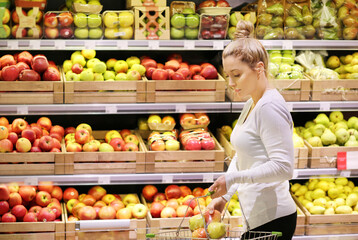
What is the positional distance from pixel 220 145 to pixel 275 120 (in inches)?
66.5

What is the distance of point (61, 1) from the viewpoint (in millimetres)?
3793

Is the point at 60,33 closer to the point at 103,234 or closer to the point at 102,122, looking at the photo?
the point at 102,122

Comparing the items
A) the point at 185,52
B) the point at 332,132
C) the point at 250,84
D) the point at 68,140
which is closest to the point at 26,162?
the point at 68,140

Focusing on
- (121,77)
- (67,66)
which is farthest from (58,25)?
(121,77)

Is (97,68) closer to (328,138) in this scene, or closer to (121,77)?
(121,77)

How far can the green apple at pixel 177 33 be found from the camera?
356 centimetres

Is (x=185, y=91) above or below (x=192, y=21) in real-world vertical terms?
below

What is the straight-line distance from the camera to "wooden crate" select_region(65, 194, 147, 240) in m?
3.31

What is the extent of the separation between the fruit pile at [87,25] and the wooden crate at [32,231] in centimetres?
120

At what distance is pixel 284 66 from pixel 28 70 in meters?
1.74

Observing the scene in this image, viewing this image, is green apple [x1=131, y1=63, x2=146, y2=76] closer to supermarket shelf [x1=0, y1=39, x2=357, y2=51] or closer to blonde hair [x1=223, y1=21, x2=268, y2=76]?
supermarket shelf [x1=0, y1=39, x2=357, y2=51]

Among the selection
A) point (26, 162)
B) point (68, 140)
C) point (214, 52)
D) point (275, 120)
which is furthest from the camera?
point (214, 52)

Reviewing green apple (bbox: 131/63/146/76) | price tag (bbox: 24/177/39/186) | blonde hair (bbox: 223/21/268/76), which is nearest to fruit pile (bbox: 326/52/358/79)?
green apple (bbox: 131/63/146/76)

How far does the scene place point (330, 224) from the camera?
362 centimetres
